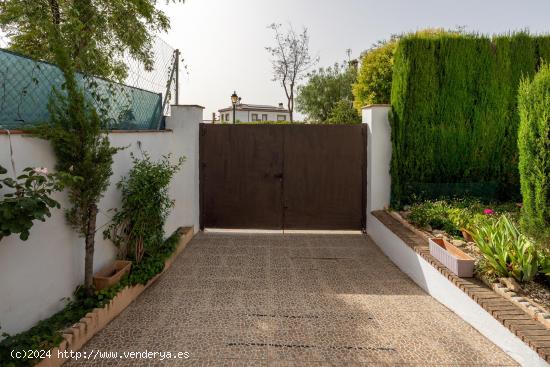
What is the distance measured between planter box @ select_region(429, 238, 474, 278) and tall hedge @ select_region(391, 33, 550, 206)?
7.43 ft

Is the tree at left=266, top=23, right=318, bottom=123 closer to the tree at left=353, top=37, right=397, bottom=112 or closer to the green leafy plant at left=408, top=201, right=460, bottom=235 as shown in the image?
the tree at left=353, top=37, right=397, bottom=112

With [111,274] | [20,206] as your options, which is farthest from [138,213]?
[20,206]

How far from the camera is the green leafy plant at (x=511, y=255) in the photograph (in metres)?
3.47

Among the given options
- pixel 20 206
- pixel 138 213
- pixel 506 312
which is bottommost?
pixel 506 312

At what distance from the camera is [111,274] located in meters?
4.05

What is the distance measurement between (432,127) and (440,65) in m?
1.10

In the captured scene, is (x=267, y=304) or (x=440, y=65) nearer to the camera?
(x=267, y=304)

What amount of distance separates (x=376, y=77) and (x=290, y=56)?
10959mm

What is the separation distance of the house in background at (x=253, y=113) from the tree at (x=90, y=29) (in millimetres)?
44467

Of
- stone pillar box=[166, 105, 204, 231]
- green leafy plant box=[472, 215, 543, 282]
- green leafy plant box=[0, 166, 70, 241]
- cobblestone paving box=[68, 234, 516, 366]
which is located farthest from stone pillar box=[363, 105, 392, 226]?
green leafy plant box=[0, 166, 70, 241]

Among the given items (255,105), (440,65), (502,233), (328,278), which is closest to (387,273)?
(328,278)

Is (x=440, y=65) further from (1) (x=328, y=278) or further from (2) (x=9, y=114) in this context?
(2) (x=9, y=114)

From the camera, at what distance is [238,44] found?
10.2 meters

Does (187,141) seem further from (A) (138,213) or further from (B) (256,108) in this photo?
(B) (256,108)
